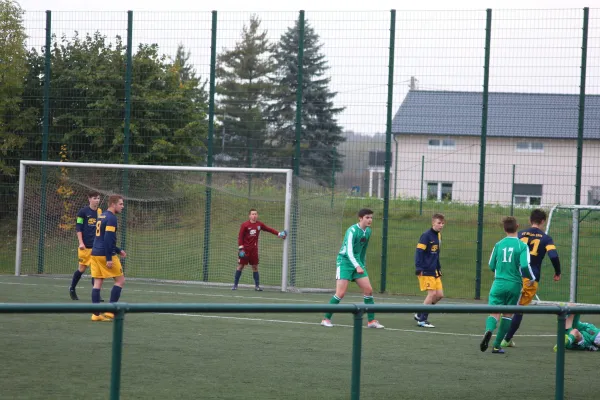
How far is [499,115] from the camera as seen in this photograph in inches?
731

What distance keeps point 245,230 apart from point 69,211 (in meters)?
4.67

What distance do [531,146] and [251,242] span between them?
700 centimetres

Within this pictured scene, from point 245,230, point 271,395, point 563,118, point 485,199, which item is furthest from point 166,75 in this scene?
point 271,395

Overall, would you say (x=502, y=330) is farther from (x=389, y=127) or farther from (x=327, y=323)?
(x=389, y=127)

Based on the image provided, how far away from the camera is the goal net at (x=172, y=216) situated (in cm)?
1805

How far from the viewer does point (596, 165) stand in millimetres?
17797

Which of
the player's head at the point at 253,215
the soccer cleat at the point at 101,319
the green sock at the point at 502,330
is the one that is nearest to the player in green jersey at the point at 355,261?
the green sock at the point at 502,330

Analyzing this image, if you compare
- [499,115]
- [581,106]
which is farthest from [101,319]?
[581,106]

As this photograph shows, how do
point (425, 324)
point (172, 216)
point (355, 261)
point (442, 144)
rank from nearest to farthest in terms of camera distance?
point (355, 261), point (425, 324), point (172, 216), point (442, 144)

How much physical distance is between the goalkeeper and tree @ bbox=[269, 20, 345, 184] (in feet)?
6.87

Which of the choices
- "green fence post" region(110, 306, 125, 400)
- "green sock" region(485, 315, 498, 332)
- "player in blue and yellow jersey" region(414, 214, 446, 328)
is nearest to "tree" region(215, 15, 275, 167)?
"player in blue and yellow jersey" region(414, 214, 446, 328)

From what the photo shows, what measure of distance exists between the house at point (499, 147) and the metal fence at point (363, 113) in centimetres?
3

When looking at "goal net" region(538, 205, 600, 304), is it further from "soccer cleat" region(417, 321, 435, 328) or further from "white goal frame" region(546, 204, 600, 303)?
"soccer cleat" region(417, 321, 435, 328)

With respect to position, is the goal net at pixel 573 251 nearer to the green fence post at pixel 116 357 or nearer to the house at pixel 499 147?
the house at pixel 499 147
